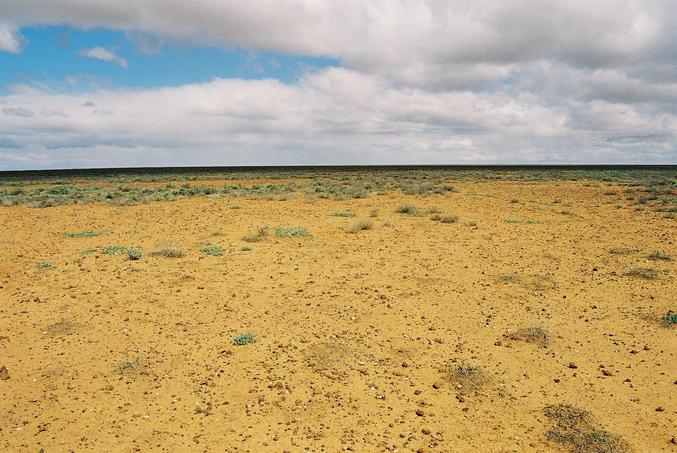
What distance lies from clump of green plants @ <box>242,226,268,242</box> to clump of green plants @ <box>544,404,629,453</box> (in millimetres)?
10669

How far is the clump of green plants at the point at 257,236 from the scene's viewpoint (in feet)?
47.6

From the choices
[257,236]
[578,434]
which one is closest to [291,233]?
[257,236]

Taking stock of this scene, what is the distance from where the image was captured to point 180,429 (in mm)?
4984

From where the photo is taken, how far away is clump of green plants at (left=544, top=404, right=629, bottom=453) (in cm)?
465

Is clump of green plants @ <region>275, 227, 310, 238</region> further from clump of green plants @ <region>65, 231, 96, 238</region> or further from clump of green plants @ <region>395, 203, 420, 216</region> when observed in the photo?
clump of green plants @ <region>65, 231, 96, 238</region>

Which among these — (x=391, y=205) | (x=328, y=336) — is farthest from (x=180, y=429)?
(x=391, y=205)

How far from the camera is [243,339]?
7.06m

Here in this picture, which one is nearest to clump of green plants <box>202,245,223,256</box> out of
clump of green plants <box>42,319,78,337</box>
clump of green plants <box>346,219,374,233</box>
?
clump of green plants <box>346,219,374,233</box>

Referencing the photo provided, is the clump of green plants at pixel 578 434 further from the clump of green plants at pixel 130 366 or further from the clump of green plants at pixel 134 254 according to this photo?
the clump of green plants at pixel 134 254

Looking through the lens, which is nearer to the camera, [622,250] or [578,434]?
[578,434]

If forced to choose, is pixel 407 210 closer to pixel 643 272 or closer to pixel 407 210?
pixel 407 210

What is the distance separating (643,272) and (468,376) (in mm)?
6663

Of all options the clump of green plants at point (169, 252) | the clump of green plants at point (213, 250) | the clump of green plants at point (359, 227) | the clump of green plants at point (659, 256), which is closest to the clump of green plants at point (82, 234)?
the clump of green plants at point (169, 252)

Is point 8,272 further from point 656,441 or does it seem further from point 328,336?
point 656,441
